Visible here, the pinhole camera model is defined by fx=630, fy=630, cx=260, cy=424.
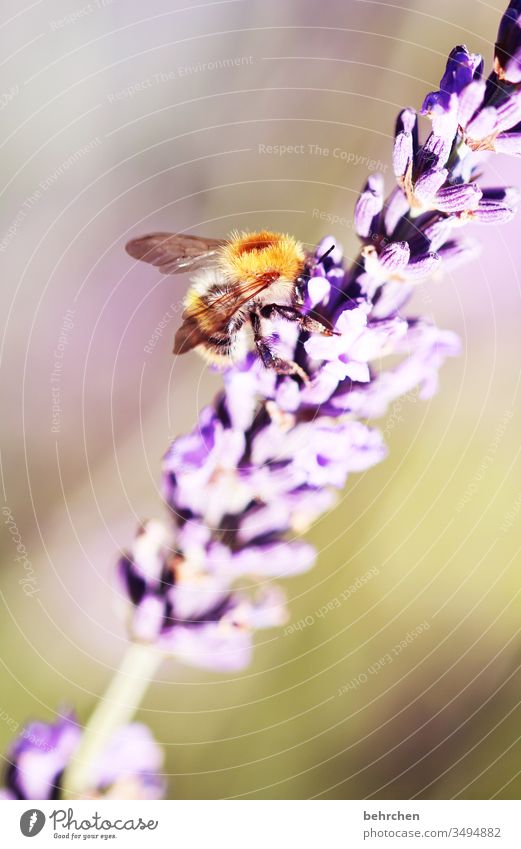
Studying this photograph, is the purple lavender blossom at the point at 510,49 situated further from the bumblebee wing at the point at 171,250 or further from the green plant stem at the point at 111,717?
the green plant stem at the point at 111,717

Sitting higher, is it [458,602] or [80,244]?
[80,244]

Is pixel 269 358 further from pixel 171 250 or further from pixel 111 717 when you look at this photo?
pixel 111 717

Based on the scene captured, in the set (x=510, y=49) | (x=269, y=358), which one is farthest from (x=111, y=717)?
(x=510, y=49)

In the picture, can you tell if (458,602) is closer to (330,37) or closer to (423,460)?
(423,460)

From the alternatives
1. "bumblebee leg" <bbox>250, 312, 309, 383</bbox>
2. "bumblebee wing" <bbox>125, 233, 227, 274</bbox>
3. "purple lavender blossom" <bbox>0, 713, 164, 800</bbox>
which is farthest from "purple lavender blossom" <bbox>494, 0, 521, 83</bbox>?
"purple lavender blossom" <bbox>0, 713, 164, 800</bbox>

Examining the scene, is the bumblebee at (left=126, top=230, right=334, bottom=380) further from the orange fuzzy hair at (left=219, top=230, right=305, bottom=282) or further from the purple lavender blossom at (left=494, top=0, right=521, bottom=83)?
the purple lavender blossom at (left=494, top=0, right=521, bottom=83)

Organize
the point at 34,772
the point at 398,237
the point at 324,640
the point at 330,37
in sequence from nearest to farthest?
the point at 398,237
the point at 34,772
the point at 324,640
the point at 330,37

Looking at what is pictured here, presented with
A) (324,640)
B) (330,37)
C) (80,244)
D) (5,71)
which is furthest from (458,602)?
(5,71)
